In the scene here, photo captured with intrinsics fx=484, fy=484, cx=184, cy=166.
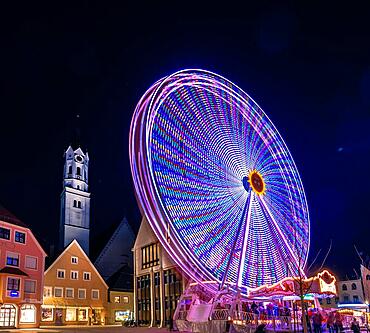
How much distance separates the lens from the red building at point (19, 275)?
4469cm

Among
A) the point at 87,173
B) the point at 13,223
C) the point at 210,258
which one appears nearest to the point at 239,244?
the point at 210,258

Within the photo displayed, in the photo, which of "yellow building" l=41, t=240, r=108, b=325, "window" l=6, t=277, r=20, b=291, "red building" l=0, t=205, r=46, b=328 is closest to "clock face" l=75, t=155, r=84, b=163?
"yellow building" l=41, t=240, r=108, b=325

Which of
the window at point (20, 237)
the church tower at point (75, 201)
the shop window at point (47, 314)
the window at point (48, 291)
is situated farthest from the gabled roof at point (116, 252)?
the window at point (20, 237)

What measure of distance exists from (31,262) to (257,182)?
2667 cm

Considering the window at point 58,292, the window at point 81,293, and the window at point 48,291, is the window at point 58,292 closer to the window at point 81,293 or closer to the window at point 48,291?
the window at point 48,291

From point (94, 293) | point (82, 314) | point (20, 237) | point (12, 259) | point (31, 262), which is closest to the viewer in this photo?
point (12, 259)

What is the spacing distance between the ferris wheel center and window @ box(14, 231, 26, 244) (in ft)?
83.6

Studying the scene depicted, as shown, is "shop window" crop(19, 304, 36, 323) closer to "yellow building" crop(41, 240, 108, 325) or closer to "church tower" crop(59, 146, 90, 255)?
"yellow building" crop(41, 240, 108, 325)

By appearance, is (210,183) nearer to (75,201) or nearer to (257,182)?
(257,182)

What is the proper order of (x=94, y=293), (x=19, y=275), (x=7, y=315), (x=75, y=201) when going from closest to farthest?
(x=7, y=315) → (x=19, y=275) → (x=94, y=293) → (x=75, y=201)

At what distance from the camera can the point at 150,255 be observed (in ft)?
167

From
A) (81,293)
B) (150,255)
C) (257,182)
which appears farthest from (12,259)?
(257,182)

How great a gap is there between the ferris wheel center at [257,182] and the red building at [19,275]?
80.9ft

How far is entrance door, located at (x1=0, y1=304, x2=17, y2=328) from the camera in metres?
44.6
